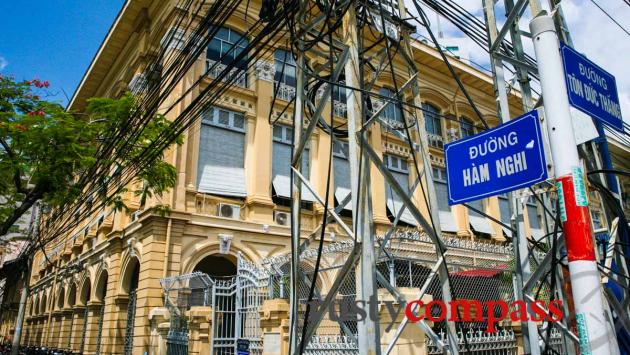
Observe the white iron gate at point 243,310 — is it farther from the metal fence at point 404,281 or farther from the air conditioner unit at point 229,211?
the air conditioner unit at point 229,211

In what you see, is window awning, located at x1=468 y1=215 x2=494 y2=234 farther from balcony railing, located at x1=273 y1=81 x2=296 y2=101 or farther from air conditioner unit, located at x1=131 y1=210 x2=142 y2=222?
air conditioner unit, located at x1=131 y1=210 x2=142 y2=222

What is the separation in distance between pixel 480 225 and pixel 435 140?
4154 mm

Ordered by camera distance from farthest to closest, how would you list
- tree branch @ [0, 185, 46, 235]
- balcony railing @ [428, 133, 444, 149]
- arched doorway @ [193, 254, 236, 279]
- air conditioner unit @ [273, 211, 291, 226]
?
balcony railing @ [428, 133, 444, 149] → arched doorway @ [193, 254, 236, 279] → air conditioner unit @ [273, 211, 291, 226] → tree branch @ [0, 185, 46, 235]

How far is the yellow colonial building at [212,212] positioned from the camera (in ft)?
37.4

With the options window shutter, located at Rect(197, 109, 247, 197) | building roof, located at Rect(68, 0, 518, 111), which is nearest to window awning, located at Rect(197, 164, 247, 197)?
window shutter, located at Rect(197, 109, 247, 197)

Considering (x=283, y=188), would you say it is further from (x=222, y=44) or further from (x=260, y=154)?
(x=222, y=44)

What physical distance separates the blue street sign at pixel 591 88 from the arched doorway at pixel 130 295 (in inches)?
510

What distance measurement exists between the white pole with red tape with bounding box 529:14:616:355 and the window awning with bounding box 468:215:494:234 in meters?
18.4

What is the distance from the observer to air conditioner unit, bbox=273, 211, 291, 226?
14234 millimetres

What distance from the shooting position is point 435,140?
2005 centimetres

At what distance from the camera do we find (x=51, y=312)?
21.6 m

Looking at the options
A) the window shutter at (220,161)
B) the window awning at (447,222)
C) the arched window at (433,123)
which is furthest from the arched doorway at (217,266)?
the arched window at (433,123)

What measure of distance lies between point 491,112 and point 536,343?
19844mm

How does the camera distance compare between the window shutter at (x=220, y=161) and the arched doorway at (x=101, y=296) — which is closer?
the window shutter at (x=220, y=161)
